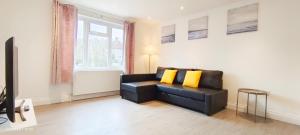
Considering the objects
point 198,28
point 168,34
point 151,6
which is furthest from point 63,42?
point 198,28

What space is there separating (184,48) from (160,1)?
150 cm

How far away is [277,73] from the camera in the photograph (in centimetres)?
294

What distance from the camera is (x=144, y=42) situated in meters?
5.40

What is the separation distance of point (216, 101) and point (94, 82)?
2.94m

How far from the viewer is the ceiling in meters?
3.54

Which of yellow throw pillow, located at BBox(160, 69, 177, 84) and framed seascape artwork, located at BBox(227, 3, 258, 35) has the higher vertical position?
framed seascape artwork, located at BBox(227, 3, 258, 35)

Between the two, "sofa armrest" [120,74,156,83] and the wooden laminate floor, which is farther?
"sofa armrest" [120,74,156,83]

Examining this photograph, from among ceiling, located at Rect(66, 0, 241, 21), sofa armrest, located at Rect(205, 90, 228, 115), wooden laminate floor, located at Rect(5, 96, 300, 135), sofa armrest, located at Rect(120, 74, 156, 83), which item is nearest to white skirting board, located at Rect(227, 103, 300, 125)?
wooden laminate floor, located at Rect(5, 96, 300, 135)

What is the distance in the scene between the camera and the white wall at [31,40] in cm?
310

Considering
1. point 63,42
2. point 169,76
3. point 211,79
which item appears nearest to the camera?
point 211,79

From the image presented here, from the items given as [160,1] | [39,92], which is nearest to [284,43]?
[160,1]

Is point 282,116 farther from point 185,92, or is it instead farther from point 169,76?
point 169,76

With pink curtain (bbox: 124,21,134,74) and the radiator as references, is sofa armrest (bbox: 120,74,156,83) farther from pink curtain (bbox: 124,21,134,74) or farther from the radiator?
pink curtain (bbox: 124,21,134,74)

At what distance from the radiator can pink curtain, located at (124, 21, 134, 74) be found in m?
0.39
